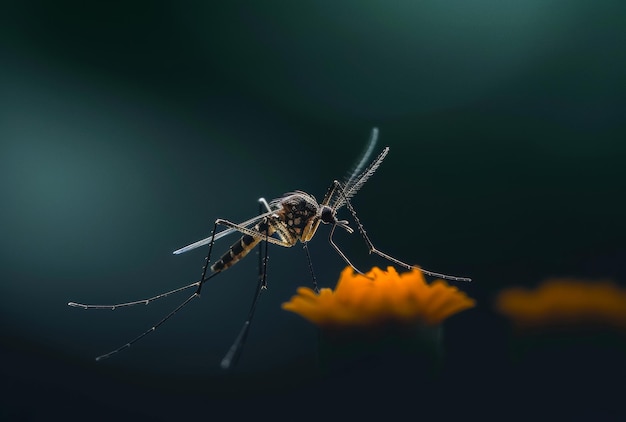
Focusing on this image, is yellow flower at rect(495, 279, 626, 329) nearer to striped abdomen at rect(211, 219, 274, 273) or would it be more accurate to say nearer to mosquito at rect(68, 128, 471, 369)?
mosquito at rect(68, 128, 471, 369)

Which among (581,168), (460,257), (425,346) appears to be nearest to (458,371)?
(425,346)

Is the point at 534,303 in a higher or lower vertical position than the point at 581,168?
lower

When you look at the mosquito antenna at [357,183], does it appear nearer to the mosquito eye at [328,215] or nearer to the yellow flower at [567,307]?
the mosquito eye at [328,215]

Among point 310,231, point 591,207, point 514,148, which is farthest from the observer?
point 514,148

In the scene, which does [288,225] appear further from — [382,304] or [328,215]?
[382,304]

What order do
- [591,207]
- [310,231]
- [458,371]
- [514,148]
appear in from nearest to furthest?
[458,371], [310,231], [591,207], [514,148]

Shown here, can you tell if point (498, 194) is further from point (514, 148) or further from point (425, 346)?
point (425, 346)
